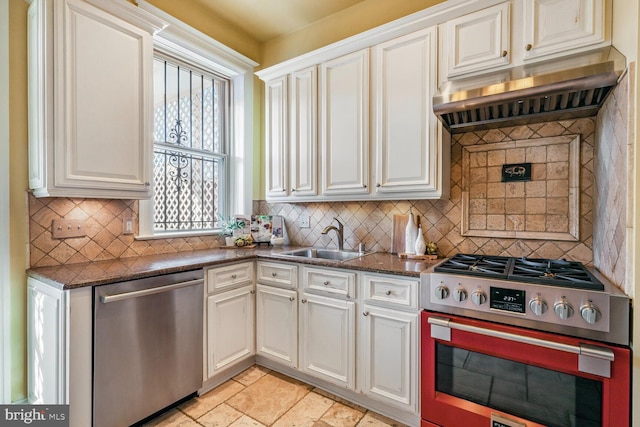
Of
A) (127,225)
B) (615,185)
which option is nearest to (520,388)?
(615,185)

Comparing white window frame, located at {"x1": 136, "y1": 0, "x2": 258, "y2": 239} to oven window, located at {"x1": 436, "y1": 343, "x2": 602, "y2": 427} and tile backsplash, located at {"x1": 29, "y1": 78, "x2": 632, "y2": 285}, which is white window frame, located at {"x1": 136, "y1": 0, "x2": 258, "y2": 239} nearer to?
tile backsplash, located at {"x1": 29, "y1": 78, "x2": 632, "y2": 285}

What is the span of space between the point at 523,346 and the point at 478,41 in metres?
1.73

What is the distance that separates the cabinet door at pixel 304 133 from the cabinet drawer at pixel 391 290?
0.98m

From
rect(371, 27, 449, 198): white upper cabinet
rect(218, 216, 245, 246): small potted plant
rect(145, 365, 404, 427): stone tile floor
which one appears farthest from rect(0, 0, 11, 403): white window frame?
rect(371, 27, 449, 198): white upper cabinet

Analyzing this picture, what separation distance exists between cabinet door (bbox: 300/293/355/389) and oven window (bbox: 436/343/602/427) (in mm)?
582

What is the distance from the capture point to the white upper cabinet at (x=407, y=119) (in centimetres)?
206

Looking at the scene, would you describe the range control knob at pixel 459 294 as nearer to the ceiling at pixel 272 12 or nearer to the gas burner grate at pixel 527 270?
the gas burner grate at pixel 527 270

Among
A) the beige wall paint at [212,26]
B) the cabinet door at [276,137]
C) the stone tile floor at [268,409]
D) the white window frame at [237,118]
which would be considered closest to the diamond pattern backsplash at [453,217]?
the cabinet door at [276,137]

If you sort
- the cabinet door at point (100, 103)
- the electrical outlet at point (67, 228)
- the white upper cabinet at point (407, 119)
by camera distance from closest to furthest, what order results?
1. the cabinet door at point (100, 103)
2. the electrical outlet at point (67, 228)
3. the white upper cabinet at point (407, 119)

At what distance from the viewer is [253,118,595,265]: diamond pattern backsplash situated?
1.85m

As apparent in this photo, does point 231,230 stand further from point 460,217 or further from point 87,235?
point 460,217

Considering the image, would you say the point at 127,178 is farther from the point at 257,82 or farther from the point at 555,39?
the point at 555,39

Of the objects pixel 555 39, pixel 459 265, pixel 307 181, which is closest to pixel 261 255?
pixel 307 181

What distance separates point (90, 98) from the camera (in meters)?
1.83
